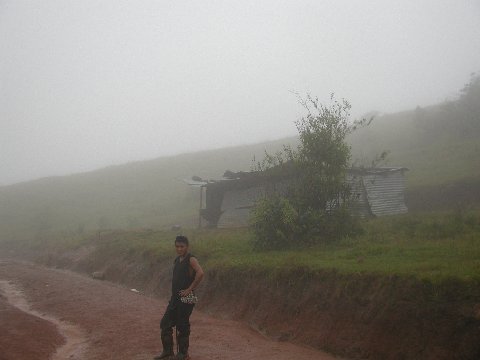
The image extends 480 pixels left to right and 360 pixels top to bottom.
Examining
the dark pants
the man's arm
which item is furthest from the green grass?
the dark pants

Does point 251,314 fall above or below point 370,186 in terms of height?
below

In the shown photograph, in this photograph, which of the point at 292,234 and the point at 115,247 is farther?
the point at 115,247

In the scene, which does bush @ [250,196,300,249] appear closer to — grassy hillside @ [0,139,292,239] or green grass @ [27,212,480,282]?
green grass @ [27,212,480,282]

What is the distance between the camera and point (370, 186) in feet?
91.2

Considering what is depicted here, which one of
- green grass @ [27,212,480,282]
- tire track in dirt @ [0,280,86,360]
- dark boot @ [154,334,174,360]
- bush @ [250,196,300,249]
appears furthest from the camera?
Answer: bush @ [250,196,300,249]

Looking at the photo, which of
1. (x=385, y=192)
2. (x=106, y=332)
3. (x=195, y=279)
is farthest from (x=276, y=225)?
(x=385, y=192)

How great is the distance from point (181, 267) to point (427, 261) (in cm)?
659

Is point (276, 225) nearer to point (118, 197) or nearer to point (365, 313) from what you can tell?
point (365, 313)

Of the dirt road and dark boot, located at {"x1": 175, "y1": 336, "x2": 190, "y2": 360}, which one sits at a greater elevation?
dark boot, located at {"x1": 175, "y1": 336, "x2": 190, "y2": 360}

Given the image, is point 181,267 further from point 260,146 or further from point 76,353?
point 260,146

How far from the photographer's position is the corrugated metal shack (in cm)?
2719

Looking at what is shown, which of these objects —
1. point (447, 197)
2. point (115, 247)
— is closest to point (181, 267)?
point (115, 247)

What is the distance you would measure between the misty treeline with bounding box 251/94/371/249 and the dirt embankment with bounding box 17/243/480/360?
10.9ft

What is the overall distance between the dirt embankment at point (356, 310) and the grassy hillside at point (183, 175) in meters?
21.3
